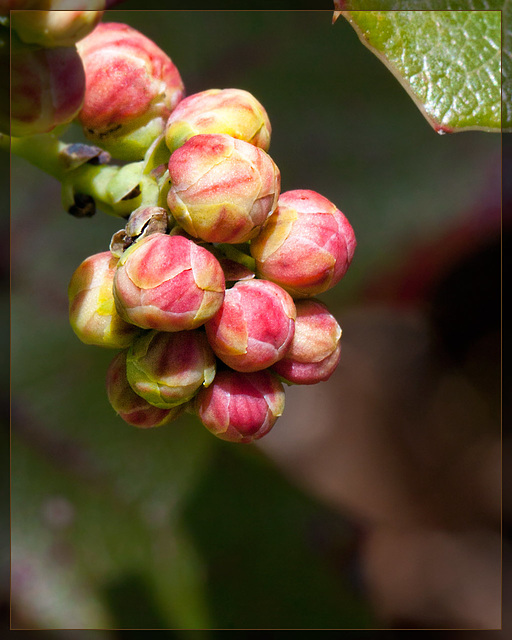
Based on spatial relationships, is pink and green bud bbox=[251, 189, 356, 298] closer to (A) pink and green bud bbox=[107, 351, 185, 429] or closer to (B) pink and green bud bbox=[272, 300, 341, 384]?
(B) pink and green bud bbox=[272, 300, 341, 384]

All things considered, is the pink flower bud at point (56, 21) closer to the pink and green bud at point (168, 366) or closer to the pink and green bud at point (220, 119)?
the pink and green bud at point (220, 119)

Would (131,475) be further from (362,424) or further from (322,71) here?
(322,71)

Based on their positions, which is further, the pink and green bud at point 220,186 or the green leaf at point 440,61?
the green leaf at point 440,61

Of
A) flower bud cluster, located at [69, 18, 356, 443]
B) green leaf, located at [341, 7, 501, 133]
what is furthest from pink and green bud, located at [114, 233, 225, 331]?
green leaf, located at [341, 7, 501, 133]

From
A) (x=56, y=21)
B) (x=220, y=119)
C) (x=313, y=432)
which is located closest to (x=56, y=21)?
(x=56, y=21)

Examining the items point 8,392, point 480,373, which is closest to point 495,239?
point 480,373

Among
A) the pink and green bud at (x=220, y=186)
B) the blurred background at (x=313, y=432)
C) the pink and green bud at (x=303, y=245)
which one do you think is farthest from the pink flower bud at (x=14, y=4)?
the blurred background at (x=313, y=432)

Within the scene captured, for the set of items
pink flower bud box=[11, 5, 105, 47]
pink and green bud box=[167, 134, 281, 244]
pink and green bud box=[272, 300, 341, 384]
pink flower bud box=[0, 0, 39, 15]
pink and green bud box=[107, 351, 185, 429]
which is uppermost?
pink flower bud box=[0, 0, 39, 15]
